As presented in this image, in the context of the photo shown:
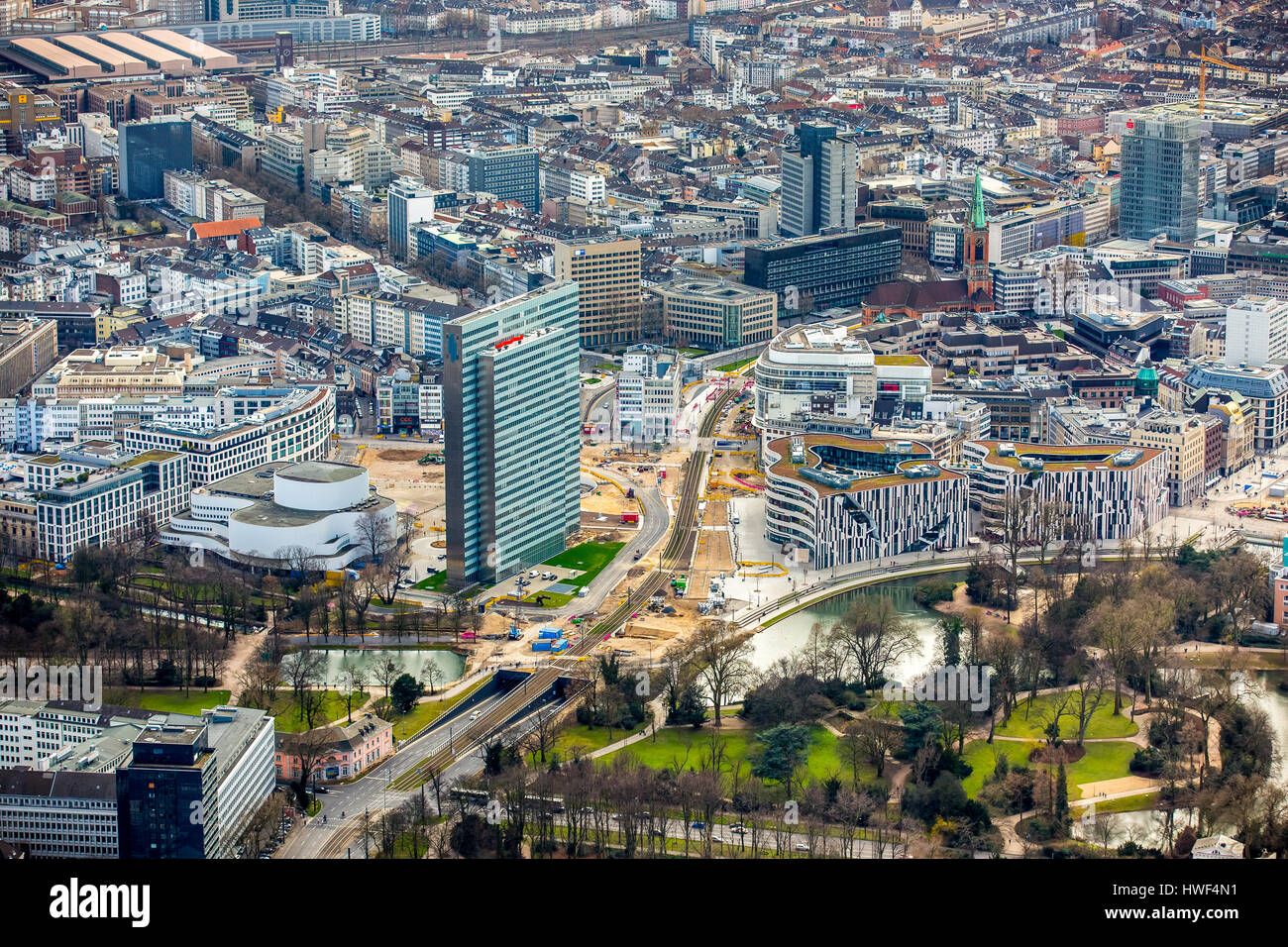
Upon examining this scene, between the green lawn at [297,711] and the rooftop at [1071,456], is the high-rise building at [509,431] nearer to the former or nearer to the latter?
the green lawn at [297,711]

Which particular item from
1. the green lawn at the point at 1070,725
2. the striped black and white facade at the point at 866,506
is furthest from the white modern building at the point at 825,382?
the green lawn at the point at 1070,725

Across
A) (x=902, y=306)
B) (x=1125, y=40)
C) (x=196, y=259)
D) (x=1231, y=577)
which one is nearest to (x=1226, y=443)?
(x=1231, y=577)

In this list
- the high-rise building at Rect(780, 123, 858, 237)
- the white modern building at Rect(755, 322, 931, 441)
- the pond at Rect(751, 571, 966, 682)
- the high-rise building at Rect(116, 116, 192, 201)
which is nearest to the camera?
the pond at Rect(751, 571, 966, 682)

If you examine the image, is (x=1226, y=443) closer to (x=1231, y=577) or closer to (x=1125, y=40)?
(x=1231, y=577)

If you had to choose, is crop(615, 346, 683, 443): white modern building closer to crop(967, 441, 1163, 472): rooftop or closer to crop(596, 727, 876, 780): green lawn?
crop(967, 441, 1163, 472): rooftop

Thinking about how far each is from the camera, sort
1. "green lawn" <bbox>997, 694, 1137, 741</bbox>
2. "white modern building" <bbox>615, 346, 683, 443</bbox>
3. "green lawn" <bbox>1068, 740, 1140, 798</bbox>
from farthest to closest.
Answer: "white modern building" <bbox>615, 346, 683, 443</bbox>, "green lawn" <bbox>997, 694, 1137, 741</bbox>, "green lawn" <bbox>1068, 740, 1140, 798</bbox>

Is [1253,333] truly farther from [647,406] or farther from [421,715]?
[421,715]

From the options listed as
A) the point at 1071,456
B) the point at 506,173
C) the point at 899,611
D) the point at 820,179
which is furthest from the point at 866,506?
the point at 506,173

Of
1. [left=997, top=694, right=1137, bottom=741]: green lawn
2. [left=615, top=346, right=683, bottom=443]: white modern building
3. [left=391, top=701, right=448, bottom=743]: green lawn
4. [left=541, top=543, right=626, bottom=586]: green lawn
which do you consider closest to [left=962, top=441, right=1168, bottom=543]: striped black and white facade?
[left=541, top=543, right=626, bottom=586]: green lawn
